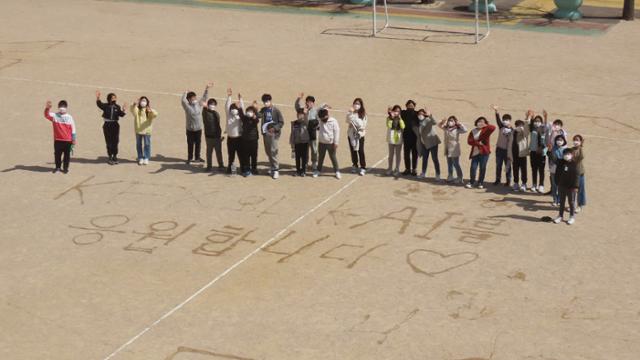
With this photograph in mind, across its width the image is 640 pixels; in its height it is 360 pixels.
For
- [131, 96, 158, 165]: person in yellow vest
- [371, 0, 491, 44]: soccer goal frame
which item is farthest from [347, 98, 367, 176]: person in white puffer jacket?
[371, 0, 491, 44]: soccer goal frame

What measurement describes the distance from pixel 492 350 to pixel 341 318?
2.36 meters

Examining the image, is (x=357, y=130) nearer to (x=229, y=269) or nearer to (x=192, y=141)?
(x=192, y=141)

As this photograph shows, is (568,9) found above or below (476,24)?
above

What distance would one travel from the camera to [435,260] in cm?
1850

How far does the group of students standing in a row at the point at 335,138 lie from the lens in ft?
71.1

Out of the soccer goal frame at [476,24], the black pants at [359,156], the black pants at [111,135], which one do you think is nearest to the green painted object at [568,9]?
the soccer goal frame at [476,24]

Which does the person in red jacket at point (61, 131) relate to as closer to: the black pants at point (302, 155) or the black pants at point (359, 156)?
the black pants at point (302, 155)

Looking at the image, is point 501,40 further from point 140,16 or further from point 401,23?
point 140,16

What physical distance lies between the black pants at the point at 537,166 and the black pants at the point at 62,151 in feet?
31.2

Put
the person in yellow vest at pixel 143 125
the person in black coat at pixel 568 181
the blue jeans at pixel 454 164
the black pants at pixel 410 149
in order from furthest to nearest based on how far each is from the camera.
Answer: the person in yellow vest at pixel 143 125 < the black pants at pixel 410 149 < the blue jeans at pixel 454 164 < the person in black coat at pixel 568 181

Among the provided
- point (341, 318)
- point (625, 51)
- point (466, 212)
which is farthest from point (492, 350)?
point (625, 51)

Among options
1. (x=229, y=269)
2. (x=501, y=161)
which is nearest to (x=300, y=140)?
(x=501, y=161)

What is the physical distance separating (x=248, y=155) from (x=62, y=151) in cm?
393

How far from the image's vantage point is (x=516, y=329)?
631 inches
